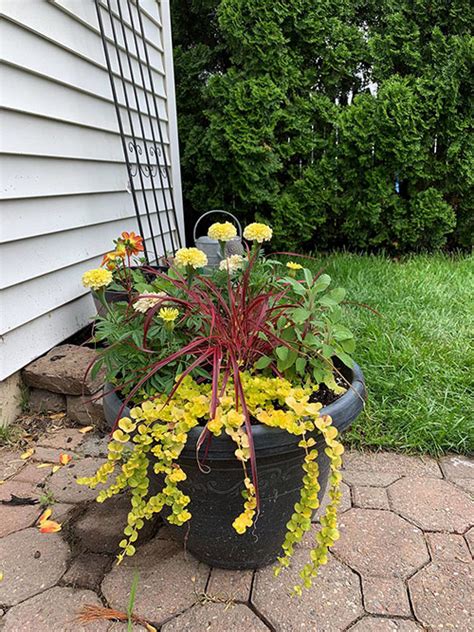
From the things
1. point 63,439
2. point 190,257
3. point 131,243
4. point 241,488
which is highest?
point 190,257

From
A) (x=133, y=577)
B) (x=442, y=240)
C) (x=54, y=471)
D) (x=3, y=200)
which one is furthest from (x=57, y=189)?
(x=442, y=240)

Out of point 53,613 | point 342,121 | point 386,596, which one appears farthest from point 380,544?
point 342,121

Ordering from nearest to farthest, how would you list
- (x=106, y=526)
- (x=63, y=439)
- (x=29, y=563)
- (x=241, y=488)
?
(x=241, y=488) → (x=29, y=563) → (x=106, y=526) → (x=63, y=439)

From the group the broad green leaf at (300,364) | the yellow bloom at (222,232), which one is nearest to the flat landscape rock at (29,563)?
the broad green leaf at (300,364)

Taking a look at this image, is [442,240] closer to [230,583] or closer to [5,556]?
[230,583]

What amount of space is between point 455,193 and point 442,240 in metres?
0.37

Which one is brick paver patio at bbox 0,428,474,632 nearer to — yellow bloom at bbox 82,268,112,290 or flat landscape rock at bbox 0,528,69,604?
flat landscape rock at bbox 0,528,69,604

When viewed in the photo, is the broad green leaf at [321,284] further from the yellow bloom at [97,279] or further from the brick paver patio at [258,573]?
the brick paver patio at [258,573]

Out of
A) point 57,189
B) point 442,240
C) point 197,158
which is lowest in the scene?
point 442,240

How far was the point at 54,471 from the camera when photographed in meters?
1.61

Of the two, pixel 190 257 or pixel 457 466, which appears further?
pixel 457 466

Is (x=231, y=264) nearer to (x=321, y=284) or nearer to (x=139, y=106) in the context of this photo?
(x=321, y=284)

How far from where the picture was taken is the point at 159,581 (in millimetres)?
1163

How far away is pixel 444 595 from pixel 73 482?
112 cm
